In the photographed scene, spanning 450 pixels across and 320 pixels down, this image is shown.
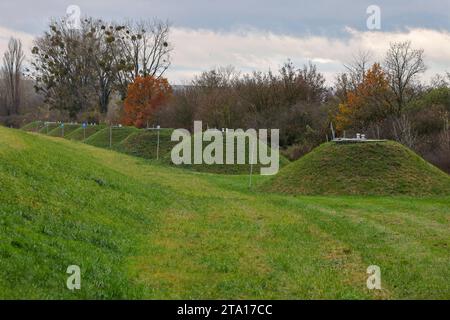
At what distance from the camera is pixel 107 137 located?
54250 mm

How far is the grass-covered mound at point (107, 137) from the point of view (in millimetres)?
52494

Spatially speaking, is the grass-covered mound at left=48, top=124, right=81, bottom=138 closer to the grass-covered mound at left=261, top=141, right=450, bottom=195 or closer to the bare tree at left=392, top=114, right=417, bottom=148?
the bare tree at left=392, top=114, right=417, bottom=148

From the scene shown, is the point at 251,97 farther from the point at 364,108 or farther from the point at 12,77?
the point at 12,77

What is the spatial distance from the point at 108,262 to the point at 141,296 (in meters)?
1.78

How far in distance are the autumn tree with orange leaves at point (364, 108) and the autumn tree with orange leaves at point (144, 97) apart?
68.2 ft

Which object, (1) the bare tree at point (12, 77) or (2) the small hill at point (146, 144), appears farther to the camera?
(1) the bare tree at point (12, 77)

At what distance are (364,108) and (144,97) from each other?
25.7 metres

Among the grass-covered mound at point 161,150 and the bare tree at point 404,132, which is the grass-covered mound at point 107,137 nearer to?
the grass-covered mound at point 161,150

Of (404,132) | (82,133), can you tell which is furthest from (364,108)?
(82,133)

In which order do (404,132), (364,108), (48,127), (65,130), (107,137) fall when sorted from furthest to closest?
(48,127) < (65,130) < (107,137) < (364,108) < (404,132)

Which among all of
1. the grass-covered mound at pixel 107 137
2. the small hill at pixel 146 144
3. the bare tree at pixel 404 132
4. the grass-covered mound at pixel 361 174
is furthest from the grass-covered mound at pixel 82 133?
the grass-covered mound at pixel 361 174

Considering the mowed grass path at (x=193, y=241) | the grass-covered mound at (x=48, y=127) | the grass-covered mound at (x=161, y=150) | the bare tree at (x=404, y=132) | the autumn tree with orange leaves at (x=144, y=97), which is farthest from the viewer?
the grass-covered mound at (x=48, y=127)

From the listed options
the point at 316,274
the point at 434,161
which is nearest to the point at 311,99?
the point at 434,161
